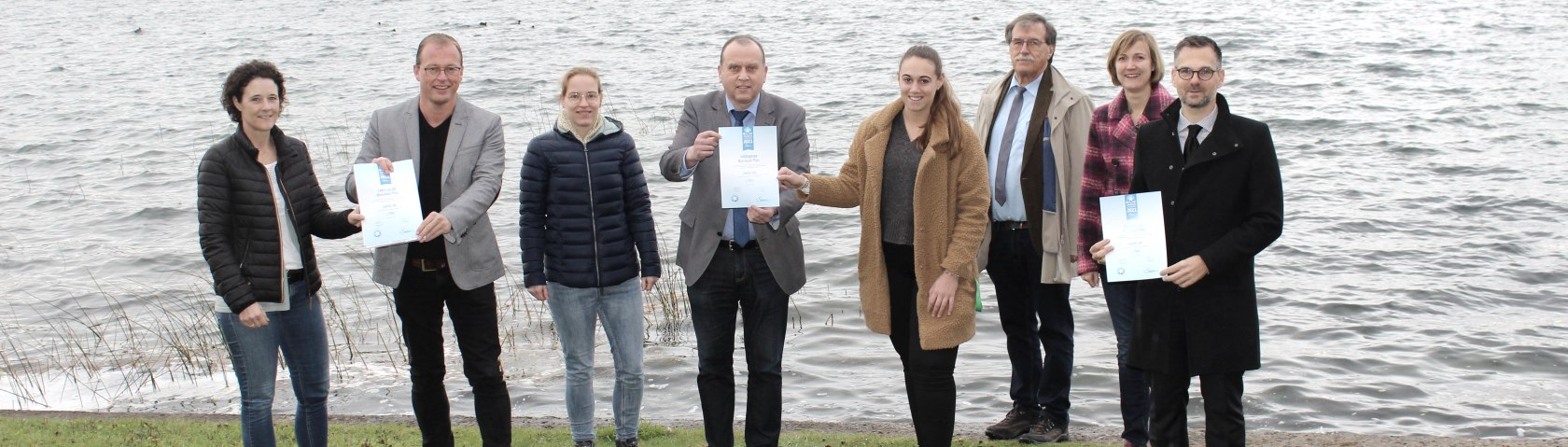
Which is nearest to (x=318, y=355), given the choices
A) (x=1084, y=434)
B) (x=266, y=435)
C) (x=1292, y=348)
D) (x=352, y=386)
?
(x=266, y=435)

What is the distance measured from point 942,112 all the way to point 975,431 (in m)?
2.57

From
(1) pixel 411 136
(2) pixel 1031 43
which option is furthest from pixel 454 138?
(2) pixel 1031 43

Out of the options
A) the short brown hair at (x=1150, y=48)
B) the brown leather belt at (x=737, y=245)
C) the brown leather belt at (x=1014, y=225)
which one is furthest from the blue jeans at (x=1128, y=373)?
the brown leather belt at (x=737, y=245)

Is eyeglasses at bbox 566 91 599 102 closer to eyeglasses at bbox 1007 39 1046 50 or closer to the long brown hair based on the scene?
the long brown hair

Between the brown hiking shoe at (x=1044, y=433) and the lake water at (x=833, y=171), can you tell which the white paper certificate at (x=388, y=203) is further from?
the lake water at (x=833, y=171)

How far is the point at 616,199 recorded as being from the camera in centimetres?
583

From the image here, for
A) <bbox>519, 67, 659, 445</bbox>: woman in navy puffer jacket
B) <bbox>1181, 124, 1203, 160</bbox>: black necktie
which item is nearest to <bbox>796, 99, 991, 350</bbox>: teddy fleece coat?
<bbox>1181, 124, 1203, 160</bbox>: black necktie

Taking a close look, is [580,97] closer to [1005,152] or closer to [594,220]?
[594,220]

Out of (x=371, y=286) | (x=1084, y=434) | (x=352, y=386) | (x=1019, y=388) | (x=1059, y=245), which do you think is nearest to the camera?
(x=1059, y=245)

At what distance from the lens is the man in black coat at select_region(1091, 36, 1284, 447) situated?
4758 millimetres

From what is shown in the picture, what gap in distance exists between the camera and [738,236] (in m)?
5.62

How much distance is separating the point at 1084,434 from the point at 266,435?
424 centimetres

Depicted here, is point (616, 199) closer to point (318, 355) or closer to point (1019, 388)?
point (318, 355)

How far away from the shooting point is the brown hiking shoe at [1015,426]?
21.6ft
